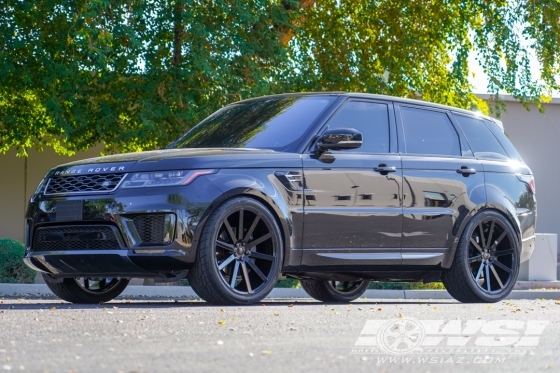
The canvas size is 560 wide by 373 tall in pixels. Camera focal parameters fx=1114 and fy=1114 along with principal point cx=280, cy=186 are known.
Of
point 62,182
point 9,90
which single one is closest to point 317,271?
point 62,182

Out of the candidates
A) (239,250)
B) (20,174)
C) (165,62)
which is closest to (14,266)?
(165,62)

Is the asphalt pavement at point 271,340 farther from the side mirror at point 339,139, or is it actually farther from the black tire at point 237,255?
the side mirror at point 339,139

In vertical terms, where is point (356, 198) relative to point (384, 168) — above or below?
below

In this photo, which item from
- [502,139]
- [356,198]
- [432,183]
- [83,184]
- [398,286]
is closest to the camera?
[83,184]

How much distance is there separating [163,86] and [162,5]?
1.33 metres

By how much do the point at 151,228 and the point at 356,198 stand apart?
1.91 m

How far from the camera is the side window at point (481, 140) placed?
1095 cm

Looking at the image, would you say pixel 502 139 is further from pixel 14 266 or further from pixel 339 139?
pixel 14 266

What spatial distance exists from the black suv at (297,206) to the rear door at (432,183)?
1 cm

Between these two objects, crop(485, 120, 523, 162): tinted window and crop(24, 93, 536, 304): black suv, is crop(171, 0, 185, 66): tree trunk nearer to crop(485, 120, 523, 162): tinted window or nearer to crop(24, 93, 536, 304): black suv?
crop(485, 120, 523, 162): tinted window

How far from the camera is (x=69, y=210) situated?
868 cm

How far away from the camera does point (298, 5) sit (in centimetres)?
1919

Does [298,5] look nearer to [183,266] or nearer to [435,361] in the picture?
[183,266]

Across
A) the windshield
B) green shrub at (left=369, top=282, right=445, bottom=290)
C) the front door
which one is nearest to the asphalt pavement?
the front door
